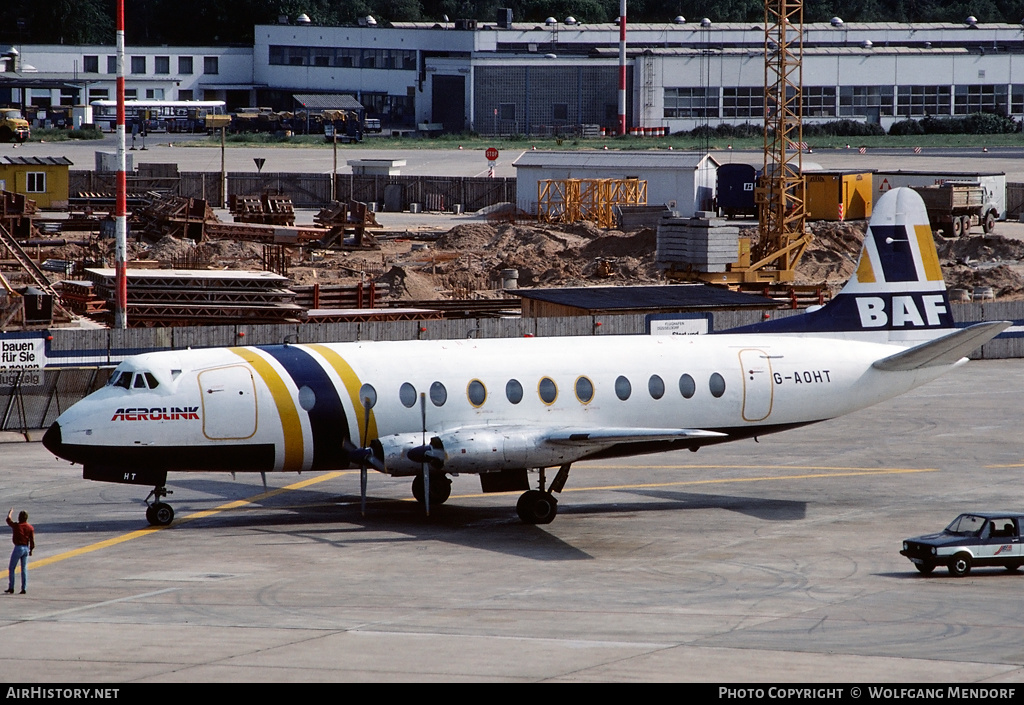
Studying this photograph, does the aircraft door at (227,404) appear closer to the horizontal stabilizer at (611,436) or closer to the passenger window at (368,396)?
the passenger window at (368,396)

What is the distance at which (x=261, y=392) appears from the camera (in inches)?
1187

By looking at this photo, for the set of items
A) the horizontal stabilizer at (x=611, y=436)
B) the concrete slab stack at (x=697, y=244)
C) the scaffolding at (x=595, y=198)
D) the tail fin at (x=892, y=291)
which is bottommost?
the horizontal stabilizer at (x=611, y=436)

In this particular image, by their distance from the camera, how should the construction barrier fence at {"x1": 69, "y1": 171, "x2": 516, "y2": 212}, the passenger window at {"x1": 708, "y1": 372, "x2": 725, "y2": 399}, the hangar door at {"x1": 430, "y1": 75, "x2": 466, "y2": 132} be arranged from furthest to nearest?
the hangar door at {"x1": 430, "y1": 75, "x2": 466, "y2": 132} < the construction barrier fence at {"x1": 69, "y1": 171, "x2": 516, "y2": 212} < the passenger window at {"x1": 708, "y1": 372, "x2": 725, "y2": 399}

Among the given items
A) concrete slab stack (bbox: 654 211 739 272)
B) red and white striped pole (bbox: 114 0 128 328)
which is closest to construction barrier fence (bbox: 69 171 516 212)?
concrete slab stack (bbox: 654 211 739 272)

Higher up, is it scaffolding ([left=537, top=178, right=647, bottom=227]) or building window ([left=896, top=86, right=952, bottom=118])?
building window ([left=896, top=86, right=952, bottom=118])

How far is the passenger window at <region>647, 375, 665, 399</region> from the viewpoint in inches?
1283

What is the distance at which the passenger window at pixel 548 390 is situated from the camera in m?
31.7

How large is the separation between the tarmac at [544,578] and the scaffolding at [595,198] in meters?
53.8

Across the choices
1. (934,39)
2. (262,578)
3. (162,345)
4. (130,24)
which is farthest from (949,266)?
(130,24)

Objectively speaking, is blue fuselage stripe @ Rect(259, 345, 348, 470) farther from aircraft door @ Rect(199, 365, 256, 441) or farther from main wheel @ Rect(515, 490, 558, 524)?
main wheel @ Rect(515, 490, 558, 524)

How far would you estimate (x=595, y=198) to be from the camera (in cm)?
9569

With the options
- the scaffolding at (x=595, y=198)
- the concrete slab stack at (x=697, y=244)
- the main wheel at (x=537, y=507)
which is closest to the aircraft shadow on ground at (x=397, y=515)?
the main wheel at (x=537, y=507)

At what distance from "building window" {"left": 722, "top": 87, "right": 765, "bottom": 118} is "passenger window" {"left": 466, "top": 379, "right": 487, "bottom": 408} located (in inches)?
4656
